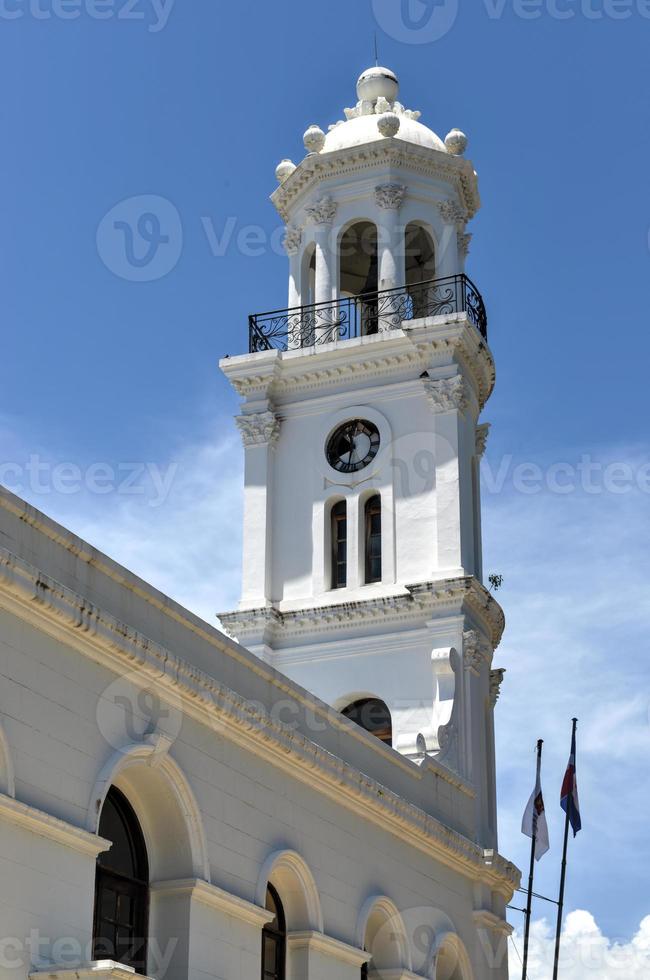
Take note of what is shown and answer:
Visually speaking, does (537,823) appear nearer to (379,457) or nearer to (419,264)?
(379,457)

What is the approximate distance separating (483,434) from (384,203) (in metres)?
5.69

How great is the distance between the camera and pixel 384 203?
3766 centimetres

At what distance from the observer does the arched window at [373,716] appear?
33.5 m

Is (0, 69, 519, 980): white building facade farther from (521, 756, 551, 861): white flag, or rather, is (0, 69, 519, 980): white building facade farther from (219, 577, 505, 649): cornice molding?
(521, 756, 551, 861): white flag

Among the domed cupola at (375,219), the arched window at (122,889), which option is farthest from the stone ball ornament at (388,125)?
the arched window at (122,889)

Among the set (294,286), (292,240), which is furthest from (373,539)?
(292,240)

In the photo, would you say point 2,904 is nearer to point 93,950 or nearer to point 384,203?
point 93,950

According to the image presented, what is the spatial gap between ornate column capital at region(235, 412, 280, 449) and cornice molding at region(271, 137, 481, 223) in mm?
5859

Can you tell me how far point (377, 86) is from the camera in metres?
40.8

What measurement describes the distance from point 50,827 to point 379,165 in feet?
78.9

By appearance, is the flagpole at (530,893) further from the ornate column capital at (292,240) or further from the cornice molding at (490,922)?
the ornate column capital at (292,240)

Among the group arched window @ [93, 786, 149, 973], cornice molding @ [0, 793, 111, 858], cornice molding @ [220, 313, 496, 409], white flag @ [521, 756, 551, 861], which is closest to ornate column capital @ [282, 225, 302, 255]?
cornice molding @ [220, 313, 496, 409]

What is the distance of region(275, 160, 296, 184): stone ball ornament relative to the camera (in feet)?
129

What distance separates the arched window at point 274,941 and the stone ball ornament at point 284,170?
20.8 metres
